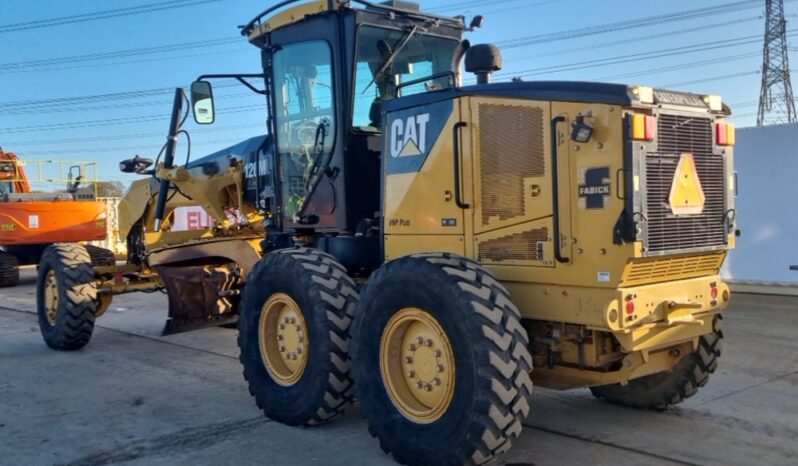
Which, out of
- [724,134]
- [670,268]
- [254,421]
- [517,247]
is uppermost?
[724,134]

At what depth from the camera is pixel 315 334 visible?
5438 mm

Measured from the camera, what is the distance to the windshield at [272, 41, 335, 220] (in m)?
6.36

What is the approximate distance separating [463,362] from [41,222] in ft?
53.1

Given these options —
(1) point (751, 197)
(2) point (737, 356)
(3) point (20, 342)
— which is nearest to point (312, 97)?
(2) point (737, 356)

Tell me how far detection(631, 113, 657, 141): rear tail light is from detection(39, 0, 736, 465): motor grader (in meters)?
0.02

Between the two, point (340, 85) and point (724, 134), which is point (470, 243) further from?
point (340, 85)

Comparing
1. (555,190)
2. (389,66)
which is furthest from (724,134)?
(389,66)

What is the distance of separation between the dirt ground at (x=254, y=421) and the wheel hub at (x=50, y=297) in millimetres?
742

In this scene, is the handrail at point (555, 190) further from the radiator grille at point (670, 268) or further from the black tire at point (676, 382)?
the black tire at point (676, 382)

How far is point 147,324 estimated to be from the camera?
11383 millimetres

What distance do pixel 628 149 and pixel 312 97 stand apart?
3085 mm

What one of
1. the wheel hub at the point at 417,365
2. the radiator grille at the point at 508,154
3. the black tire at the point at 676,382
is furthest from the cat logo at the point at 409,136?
the black tire at the point at 676,382

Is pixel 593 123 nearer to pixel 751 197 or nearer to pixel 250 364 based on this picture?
pixel 250 364

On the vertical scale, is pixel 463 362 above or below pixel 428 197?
below
